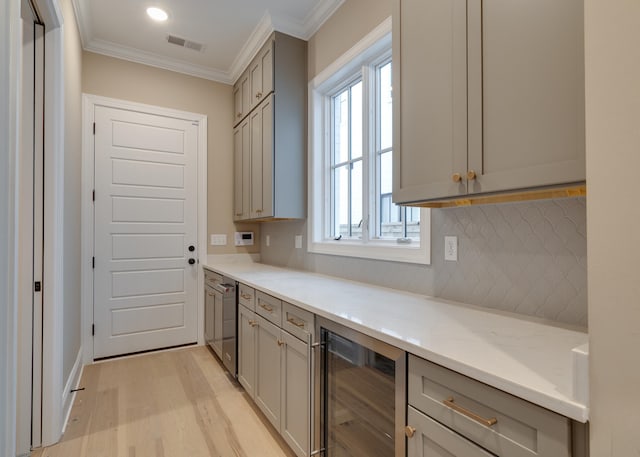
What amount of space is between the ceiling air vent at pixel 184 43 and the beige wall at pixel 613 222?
3.29m

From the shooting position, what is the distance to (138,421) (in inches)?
86.9

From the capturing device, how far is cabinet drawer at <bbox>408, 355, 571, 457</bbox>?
0.73 metres

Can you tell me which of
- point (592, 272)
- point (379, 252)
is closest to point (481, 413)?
point (592, 272)

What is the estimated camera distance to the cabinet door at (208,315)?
3.29 metres

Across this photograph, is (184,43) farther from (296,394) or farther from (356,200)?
(296,394)

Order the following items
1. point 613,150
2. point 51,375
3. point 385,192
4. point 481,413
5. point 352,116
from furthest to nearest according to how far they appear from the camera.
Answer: point 352,116, point 385,192, point 51,375, point 481,413, point 613,150

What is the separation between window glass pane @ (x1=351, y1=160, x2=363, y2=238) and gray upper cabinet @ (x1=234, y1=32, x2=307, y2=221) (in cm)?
55

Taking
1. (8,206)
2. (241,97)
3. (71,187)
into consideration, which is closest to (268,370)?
(8,206)

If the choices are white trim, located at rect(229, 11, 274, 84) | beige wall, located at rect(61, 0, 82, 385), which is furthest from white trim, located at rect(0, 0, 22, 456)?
white trim, located at rect(229, 11, 274, 84)

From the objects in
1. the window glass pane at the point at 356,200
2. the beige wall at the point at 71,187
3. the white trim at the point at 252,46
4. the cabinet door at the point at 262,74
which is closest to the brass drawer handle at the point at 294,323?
the window glass pane at the point at 356,200

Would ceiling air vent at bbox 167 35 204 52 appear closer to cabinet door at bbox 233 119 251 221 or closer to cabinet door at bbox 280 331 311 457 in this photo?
cabinet door at bbox 233 119 251 221

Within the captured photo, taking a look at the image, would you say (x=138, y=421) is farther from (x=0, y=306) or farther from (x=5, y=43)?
(x=5, y=43)

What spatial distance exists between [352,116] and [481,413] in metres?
2.22

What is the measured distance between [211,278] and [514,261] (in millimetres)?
2708
